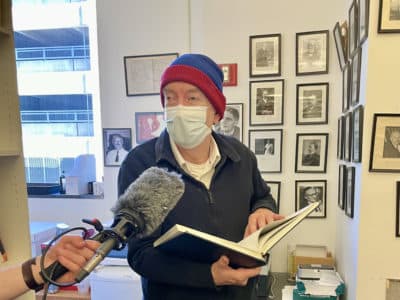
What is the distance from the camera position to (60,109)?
286 cm

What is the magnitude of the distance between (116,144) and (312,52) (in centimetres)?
158

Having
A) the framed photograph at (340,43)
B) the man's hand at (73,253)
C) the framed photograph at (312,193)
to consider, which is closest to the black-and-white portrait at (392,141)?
the framed photograph at (340,43)

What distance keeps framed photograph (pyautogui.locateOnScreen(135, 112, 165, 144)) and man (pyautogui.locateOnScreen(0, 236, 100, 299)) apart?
5.76 ft

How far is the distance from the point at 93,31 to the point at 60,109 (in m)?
0.76

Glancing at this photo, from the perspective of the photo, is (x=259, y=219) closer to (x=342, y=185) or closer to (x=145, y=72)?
(x=342, y=185)

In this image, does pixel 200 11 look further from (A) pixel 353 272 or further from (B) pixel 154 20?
(A) pixel 353 272

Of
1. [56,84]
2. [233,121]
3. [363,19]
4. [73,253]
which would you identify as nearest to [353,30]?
[363,19]

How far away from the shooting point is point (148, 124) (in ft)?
7.91

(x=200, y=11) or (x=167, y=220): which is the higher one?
(x=200, y=11)

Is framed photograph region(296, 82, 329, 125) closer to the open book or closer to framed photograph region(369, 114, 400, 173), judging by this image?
framed photograph region(369, 114, 400, 173)

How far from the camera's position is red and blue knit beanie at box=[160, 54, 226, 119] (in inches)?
38.9

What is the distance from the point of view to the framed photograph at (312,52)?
81.7 inches

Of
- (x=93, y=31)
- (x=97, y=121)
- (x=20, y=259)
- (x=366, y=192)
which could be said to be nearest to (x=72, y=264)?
(x=20, y=259)

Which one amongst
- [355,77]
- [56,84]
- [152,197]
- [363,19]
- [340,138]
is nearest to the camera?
[152,197]
